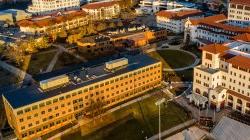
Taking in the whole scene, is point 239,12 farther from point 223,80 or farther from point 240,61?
point 240,61

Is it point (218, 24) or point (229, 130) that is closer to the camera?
point (229, 130)

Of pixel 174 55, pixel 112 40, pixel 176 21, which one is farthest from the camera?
pixel 176 21

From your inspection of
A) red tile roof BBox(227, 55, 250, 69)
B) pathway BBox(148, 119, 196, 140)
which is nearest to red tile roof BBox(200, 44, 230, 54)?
red tile roof BBox(227, 55, 250, 69)

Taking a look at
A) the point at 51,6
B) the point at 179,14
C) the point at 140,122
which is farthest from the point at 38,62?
the point at 51,6

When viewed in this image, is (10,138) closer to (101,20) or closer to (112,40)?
(112,40)

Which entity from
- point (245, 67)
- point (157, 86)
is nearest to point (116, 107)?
point (157, 86)

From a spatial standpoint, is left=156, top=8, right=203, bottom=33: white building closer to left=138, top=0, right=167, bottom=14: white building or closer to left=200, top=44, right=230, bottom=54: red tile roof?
left=138, top=0, right=167, bottom=14: white building
